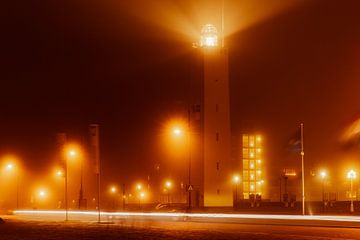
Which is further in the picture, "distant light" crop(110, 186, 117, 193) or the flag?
"distant light" crop(110, 186, 117, 193)

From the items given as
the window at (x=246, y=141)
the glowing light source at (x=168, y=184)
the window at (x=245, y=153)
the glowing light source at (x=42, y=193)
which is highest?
the window at (x=246, y=141)

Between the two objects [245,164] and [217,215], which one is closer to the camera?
[217,215]

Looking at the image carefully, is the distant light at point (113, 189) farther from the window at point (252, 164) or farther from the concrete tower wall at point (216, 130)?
the concrete tower wall at point (216, 130)

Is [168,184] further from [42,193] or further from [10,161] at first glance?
[10,161]

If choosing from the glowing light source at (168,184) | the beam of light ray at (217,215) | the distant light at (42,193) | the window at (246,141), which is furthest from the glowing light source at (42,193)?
the window at (246,141)

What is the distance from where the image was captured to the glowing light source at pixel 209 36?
190 ft

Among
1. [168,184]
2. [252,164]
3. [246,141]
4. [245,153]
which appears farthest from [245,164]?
[168,184]

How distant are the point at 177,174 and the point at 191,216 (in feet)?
128

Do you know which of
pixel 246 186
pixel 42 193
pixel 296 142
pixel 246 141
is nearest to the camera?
pixel 296 142

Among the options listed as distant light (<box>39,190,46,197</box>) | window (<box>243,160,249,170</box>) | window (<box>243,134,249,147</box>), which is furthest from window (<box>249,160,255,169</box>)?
distant light (<box>39,190,46,197</box>)

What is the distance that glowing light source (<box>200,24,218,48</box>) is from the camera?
58062mm

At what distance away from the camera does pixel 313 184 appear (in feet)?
272

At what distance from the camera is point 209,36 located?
5847 centimetres

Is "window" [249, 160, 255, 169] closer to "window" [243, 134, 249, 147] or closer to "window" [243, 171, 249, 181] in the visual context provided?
"window" [243, 171, 249, 181]
